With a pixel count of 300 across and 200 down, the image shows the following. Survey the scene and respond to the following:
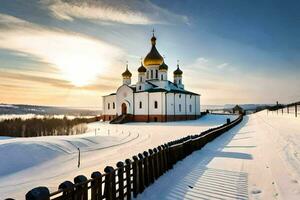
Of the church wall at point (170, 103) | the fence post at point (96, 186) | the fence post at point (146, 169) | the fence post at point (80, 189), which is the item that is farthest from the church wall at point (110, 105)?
the fence post at point (80, 189)

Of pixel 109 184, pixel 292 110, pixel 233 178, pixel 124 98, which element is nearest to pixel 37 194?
pixel 109 184

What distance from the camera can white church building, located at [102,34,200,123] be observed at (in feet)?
171

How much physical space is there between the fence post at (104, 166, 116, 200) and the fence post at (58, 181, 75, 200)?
1336mm

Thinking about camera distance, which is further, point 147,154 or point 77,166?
point 77,166

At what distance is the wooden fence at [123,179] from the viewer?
4812mm

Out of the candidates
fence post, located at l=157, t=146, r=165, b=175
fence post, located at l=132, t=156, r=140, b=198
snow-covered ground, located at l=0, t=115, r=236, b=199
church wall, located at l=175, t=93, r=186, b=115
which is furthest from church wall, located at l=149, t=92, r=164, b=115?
fence post, located at l=132, t=156, r=140, b=198

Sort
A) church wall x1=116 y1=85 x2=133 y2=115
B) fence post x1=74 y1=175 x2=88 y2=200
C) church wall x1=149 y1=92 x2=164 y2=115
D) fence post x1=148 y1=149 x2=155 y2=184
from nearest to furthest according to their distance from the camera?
fence post x1=74 y1=175 x2=88 y2=200 < fence post x1=148 y1=149 x2=155 y2=184 < church wall x1=149 y1=92 x2=164 y2=115 < church wall x1=116 y1=85 x2=133 y2=115

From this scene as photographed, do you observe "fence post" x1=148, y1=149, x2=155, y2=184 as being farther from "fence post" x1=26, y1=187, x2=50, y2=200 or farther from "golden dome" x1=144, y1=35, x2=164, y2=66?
"golden dome" x1=144, y1=35, x2=164, y2=66

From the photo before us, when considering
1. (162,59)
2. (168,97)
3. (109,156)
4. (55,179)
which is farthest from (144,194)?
(162,59)

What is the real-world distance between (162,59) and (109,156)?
43.2 meters

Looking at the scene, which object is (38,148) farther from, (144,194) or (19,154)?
(144,194)

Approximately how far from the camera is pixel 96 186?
5.78 metres

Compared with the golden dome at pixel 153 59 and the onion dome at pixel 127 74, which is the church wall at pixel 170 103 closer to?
the golden dome at pixel 153 59

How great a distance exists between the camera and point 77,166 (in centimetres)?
1307
